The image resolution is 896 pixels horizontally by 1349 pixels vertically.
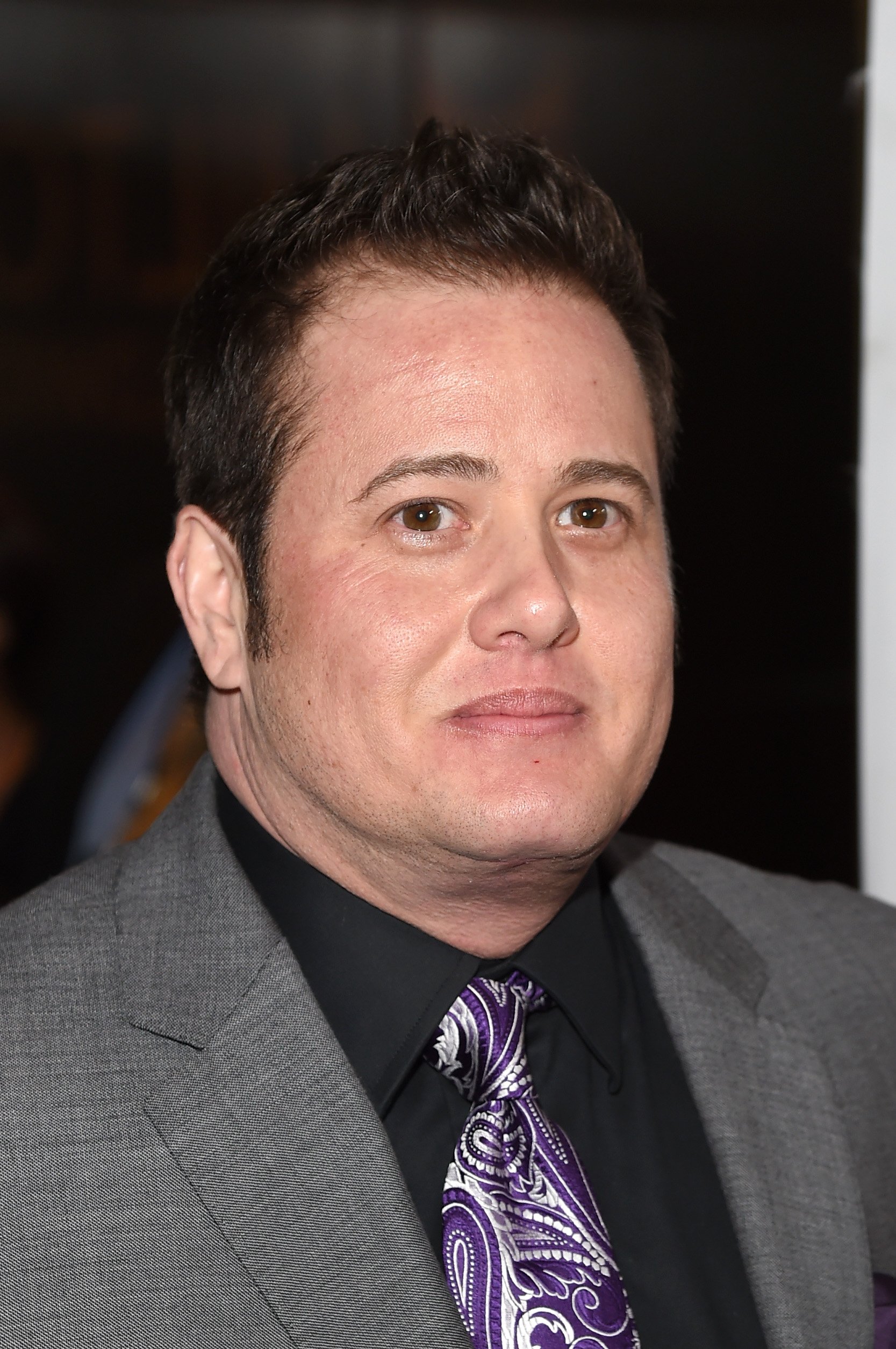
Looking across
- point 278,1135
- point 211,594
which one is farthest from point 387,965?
point 211,594

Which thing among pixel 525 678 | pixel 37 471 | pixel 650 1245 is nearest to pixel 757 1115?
pixel 650 1245

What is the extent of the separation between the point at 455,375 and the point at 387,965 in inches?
25.8

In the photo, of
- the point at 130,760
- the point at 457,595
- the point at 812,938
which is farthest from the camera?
the point at 130,760

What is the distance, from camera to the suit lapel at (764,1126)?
1.61 metres

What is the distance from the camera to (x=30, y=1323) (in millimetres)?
1302

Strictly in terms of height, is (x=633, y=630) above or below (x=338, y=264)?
below

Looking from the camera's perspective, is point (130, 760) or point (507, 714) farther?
point (130, 760)

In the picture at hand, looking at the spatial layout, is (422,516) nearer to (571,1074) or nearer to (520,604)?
(520,604)

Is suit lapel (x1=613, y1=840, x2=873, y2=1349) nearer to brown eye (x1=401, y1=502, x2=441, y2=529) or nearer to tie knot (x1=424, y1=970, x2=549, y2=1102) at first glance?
tie knot (x1=424, y1=970, x2=549, y2=1102)

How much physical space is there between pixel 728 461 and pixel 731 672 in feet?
1.98

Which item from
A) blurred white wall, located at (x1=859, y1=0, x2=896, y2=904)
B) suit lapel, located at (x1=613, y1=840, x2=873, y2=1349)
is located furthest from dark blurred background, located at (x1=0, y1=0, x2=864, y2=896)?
suit lapel, located at (x1=613, y1=840, x2=873, y2=1349)

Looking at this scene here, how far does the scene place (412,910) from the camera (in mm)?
1607

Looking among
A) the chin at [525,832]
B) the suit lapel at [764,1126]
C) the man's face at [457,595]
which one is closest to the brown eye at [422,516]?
the man's face at [457,595]

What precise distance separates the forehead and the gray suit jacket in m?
0.53
